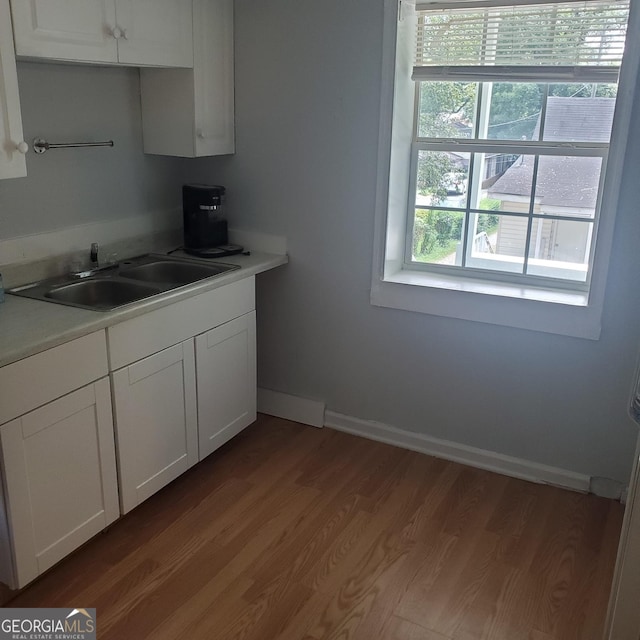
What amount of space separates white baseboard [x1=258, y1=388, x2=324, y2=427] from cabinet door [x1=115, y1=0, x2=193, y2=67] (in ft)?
5.28

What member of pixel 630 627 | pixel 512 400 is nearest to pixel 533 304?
pixel 512 400

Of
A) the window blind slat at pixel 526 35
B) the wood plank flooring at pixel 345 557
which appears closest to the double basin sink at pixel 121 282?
the wood plank flooring at pixel 345 557

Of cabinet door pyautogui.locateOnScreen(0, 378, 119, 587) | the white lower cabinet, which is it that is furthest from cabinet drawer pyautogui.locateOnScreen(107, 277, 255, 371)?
cabinet door pyautogui.locateOnScreen(0, 378, 119, 587)

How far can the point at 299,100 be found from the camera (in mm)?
2939

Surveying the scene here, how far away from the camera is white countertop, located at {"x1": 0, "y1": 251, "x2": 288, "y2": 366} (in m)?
1.91

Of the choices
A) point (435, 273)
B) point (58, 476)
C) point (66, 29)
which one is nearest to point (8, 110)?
point (66, 29)

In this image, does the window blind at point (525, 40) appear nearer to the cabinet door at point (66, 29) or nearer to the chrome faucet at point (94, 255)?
the cabinet door at point (66, 29)

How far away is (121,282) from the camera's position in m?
2.65

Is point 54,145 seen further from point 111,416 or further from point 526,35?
point 526,35

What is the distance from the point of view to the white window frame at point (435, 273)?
95.9 inches

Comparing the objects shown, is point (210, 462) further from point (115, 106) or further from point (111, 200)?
point (115, 106)

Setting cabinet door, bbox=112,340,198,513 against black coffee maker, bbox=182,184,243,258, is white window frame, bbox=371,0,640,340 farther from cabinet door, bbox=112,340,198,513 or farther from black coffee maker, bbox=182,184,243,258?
cabinet door, bbox=112,340,198,513

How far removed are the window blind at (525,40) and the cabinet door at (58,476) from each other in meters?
1.86

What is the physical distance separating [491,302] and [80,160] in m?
1.79
